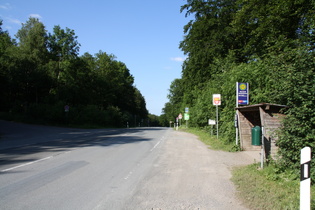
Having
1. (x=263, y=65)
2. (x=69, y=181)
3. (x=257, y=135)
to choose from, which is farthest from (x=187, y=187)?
(x=263, y=65)

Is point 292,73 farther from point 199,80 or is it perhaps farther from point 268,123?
point 199,80

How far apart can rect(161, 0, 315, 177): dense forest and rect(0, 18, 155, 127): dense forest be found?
67.9ft

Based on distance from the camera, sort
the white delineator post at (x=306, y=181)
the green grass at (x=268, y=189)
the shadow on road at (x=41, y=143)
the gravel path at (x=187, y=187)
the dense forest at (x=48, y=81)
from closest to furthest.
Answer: the white delineator post at (x=306, y=181), the green grass at (x=268, y=189), the gravel path at (x=187, y=187), the shadow on road at (x=41, y=143), the dense forest at (x=48, y=81)

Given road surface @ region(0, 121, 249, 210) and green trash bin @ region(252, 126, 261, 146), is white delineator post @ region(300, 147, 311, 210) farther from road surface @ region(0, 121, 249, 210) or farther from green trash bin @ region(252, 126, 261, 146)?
green trash bin @ region(252, 126, 261, 146)

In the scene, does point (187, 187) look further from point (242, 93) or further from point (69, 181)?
point (242, 93)

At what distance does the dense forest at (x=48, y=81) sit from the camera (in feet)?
138

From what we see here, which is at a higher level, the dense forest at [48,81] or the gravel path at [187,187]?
the dense forest at [48,81]

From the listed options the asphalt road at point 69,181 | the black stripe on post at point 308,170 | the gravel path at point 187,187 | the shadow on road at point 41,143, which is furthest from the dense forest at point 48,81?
the black stripe on post at point 308,170

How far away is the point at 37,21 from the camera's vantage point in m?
54.8

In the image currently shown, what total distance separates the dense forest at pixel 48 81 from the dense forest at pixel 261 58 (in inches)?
814

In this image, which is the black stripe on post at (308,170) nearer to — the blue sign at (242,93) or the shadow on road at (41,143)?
the shadow on road at (41,143)

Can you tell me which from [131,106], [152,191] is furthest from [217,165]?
[131,106]

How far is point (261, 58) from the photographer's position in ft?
68.7

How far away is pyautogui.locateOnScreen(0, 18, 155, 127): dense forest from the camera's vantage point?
4197 centimetres
